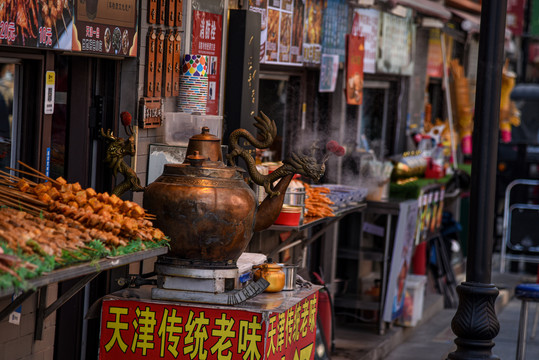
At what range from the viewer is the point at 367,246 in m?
10.6

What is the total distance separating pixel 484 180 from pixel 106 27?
2620 mm

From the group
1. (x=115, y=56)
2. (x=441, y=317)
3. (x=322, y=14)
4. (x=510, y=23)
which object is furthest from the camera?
(x=510, y=23)

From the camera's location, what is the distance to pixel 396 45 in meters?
11.5

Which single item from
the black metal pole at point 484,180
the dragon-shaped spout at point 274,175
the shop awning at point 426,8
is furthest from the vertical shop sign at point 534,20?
the dragon-shaped spout at point 274,175

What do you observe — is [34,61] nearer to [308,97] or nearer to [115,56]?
[115,56]

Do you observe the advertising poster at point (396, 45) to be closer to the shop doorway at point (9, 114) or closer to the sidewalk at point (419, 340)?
the sidewalk at point (419, 340)

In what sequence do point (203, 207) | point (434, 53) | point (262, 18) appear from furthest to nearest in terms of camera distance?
point (434, 53), point (262, 18), point (203, 207)

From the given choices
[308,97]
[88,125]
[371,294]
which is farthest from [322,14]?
[88,125]

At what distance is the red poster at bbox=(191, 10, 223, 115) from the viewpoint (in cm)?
701

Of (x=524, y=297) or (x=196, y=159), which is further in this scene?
(x=524, y=297)

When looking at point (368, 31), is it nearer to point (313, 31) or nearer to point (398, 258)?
point (313, 31)

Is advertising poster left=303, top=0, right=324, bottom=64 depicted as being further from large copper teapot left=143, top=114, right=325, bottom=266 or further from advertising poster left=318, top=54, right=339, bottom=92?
large copper teapot left=143, top=114, right=325, bottom=266

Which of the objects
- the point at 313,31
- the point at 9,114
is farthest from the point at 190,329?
the point at 313,31

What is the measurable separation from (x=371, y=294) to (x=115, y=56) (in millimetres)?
5079
